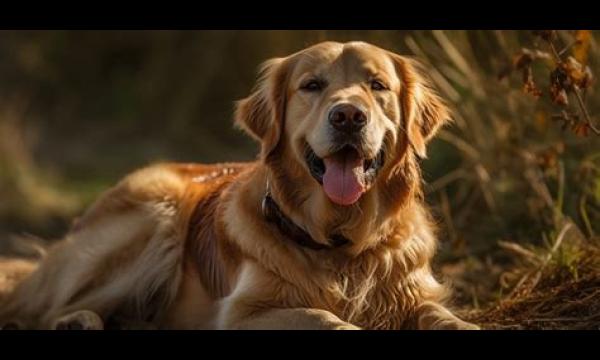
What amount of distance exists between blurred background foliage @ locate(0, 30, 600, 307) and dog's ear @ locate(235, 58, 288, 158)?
4.20ft

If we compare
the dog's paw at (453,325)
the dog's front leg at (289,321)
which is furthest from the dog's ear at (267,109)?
the dog's paw at (453,325)

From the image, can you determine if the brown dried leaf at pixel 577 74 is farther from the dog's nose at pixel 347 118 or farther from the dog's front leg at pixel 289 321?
the dog's front leg at pixel 289 321

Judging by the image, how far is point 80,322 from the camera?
6070 millimetres

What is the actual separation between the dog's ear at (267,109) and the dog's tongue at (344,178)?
452 millimetres

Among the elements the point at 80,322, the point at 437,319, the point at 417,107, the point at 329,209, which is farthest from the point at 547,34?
the point at 80,322

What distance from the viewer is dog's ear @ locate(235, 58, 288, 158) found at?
5.61m

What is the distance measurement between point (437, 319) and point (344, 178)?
820 mm

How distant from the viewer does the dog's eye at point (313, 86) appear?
5.44 m

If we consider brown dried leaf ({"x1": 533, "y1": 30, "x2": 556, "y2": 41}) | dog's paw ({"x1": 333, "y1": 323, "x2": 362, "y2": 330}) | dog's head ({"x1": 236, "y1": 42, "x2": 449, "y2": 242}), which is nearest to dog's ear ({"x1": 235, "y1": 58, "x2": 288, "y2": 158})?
dog's head ({"x1": 236, "y1": 42, "x2": 449, "y2": 242})

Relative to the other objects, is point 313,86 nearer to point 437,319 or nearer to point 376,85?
point 376,85

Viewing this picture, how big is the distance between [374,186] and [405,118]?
1.37 ft
